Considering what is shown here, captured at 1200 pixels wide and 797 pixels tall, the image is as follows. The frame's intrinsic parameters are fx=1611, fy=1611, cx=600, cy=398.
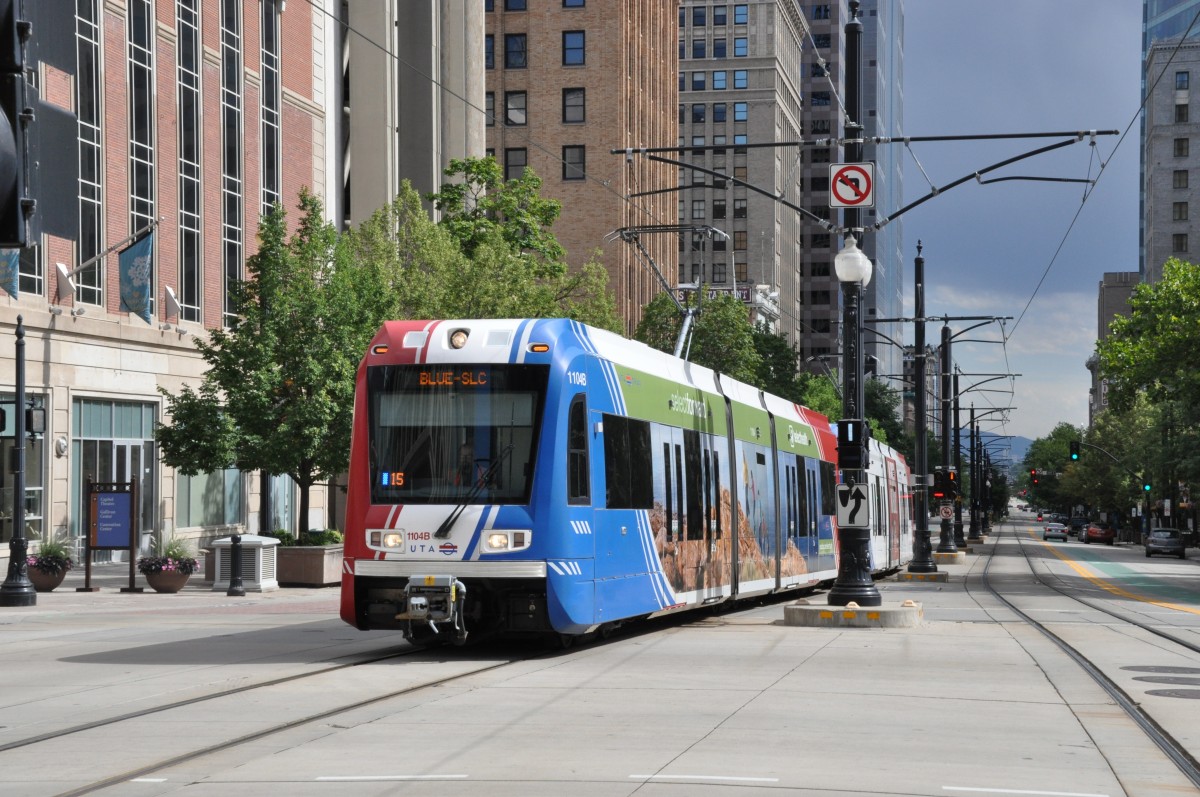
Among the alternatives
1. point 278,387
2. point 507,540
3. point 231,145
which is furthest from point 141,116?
point 507,540

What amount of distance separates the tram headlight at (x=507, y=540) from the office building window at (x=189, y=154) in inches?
1125

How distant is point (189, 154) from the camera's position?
42.3 m

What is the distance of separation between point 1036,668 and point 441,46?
169 feet

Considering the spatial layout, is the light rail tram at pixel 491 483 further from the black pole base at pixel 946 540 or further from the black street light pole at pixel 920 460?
the black pole base at pixel 946 540

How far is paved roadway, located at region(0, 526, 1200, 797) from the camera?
8.24m

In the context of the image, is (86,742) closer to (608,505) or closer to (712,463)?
(608,505)

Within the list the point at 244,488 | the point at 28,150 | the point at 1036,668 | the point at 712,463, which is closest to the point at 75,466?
the point at 244,488

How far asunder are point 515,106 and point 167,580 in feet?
202

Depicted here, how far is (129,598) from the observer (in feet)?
91.7

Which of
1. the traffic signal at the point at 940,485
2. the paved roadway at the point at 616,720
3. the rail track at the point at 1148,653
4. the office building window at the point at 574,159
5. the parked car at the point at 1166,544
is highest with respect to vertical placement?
the office building window at the point at 574,159

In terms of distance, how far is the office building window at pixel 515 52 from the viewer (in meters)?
87.6

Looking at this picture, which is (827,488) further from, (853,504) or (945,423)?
(945,423)

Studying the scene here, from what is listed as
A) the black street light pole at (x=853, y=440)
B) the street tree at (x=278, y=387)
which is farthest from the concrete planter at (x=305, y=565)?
the black street light pole at (x=853, y=440)

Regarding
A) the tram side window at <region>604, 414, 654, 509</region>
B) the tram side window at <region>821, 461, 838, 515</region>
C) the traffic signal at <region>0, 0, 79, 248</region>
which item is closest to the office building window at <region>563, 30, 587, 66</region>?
the tram side window at <region>821, 461, 838, 515</region>
